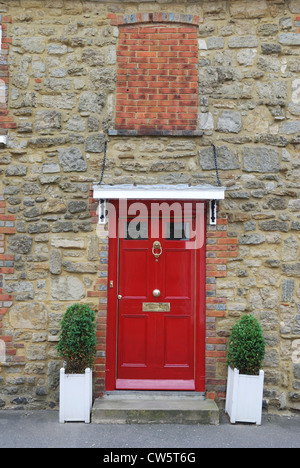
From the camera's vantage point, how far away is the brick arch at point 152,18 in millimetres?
4844

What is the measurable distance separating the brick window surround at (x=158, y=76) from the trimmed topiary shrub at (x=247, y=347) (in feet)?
7.94

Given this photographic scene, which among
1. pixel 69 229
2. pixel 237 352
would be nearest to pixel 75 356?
pixel 69 229

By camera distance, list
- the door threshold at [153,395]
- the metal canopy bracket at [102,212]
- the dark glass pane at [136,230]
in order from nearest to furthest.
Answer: the door threshold at [153,395]
the metal canopy bracket at [102,212]
the dark glass pane at [136,230]

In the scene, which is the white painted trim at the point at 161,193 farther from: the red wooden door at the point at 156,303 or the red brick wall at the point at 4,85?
the red brick wall at the point at 4,85

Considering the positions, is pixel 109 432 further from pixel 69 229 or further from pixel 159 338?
pixel 69 229

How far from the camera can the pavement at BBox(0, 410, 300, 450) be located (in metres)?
3.79

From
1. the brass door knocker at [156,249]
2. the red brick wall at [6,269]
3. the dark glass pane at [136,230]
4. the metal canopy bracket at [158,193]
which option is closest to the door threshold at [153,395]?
the red brick wall at [6,269]

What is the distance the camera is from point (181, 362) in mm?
4762

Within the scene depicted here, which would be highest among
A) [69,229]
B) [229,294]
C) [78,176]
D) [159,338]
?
[78,176]

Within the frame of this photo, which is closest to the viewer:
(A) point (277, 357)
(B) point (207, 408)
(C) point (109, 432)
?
(C) point (109, 432)

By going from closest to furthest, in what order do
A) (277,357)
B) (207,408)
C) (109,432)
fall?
(109,432) → (207,408) → (277,357)

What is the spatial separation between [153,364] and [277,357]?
1447 millimetres

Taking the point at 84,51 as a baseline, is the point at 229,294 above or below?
below

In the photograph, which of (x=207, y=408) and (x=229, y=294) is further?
(x=229, y=294)
